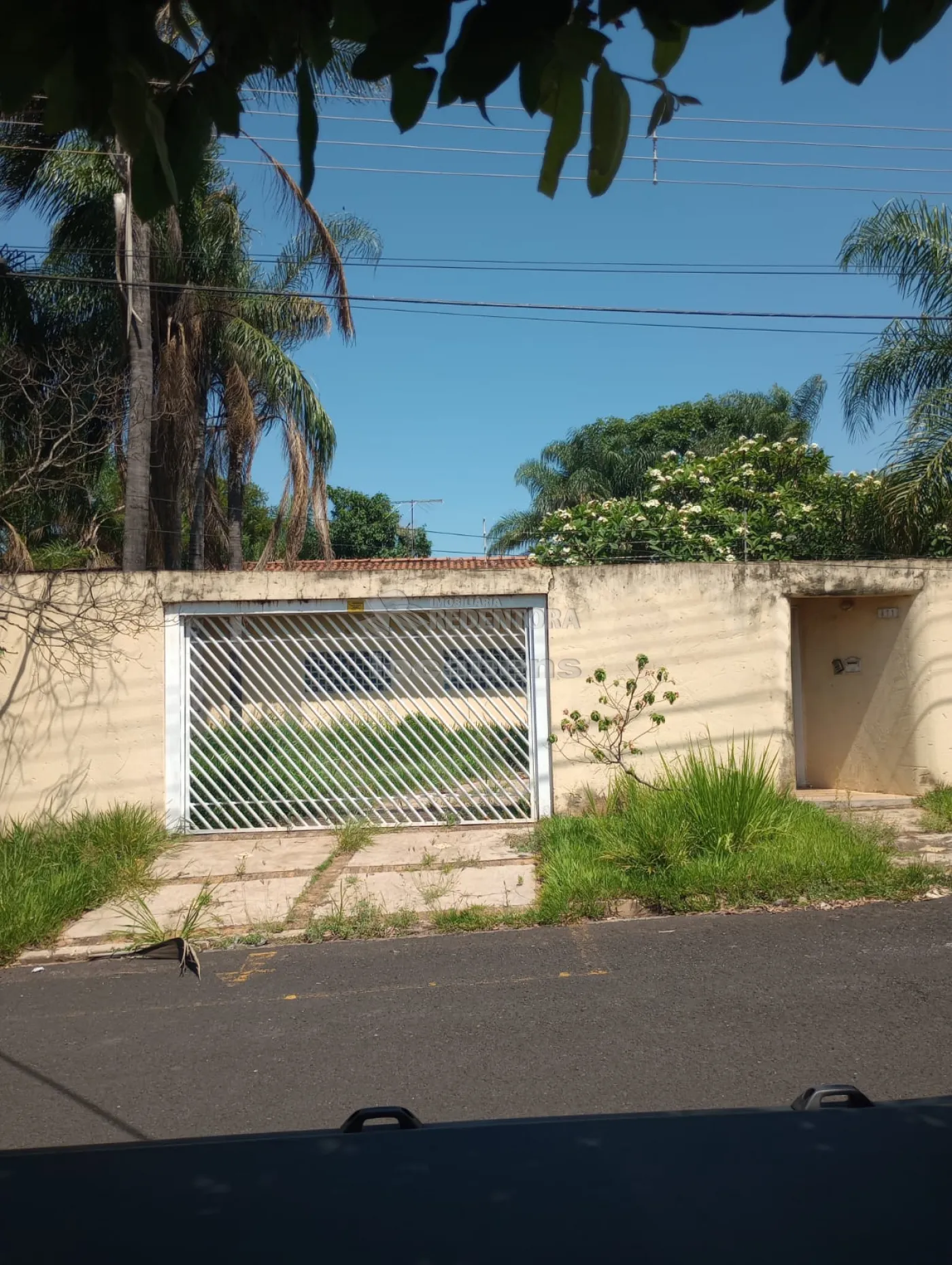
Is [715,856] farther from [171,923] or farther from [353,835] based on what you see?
[171,923]

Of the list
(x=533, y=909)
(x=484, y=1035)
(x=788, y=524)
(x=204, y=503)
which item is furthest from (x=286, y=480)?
(x=484, y=1035)

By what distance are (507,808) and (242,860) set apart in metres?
2.32

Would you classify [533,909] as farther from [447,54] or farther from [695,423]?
[695,423]

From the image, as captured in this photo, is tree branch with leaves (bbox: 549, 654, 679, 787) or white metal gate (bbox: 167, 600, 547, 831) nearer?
tree branch with leaves (bbox: 549, 654, 679, 787)

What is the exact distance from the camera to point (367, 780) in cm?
871

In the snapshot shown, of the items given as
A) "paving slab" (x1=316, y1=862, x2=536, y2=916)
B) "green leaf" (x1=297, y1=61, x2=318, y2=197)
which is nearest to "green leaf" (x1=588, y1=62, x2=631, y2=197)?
"green leaf" (x1=297, y1=61, x2=318, y2=197)

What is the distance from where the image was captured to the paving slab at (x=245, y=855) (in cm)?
755

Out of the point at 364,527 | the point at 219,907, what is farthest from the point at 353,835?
the point at 364,527

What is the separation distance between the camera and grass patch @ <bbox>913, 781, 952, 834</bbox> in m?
7.94

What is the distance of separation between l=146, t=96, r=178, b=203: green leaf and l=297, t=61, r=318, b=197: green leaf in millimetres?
266

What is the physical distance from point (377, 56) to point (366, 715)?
276 inches

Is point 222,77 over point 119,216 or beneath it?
beneath

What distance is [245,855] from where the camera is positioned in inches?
313

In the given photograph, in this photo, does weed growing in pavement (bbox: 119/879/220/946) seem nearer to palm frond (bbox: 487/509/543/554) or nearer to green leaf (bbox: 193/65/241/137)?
green leaf (bbox: 193/65/241/137)
